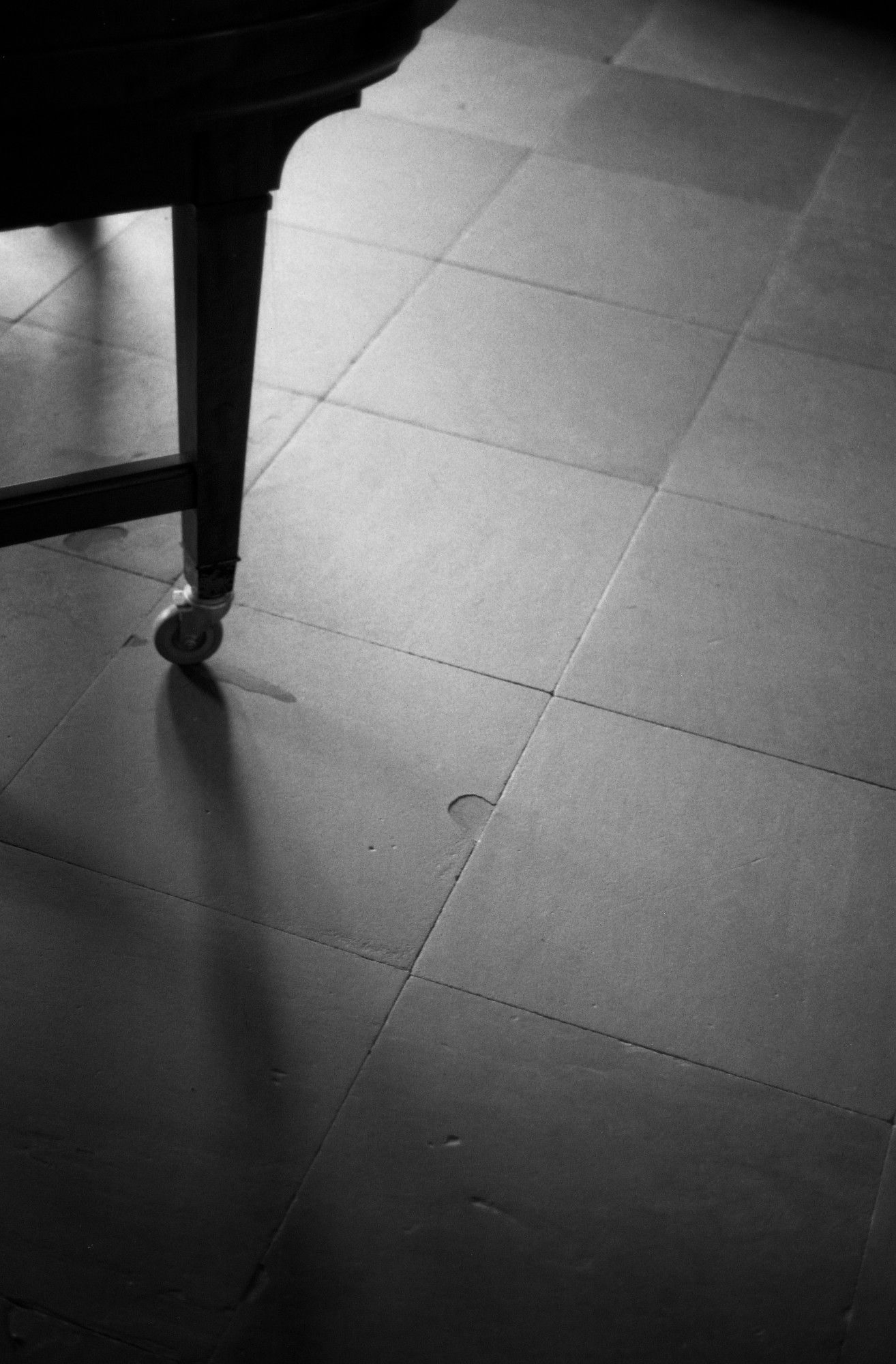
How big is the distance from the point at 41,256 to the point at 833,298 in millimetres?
1362

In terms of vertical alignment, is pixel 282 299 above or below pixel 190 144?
below

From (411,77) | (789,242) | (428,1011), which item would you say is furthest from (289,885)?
(411,77)

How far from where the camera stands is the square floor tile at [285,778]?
62.6 inches

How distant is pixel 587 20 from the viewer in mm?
3643

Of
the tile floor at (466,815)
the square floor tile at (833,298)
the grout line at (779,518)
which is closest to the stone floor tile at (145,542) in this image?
the tile floor at (466,815)

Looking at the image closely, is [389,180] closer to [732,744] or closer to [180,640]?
[180,640]

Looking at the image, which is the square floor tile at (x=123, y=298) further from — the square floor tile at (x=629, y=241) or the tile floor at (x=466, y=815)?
the square floor tile at (x=629, y=241)

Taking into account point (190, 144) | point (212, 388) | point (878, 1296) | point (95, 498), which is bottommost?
point (878, 1296)

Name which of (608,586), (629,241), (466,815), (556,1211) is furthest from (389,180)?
(556,1211)

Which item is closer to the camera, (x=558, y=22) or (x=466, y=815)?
(x=466, y=815)

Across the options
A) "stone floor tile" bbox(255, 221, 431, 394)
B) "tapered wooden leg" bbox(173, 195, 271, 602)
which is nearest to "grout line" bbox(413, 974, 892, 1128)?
"tapered wooden leg" bbox(173, 195, 271, 602)

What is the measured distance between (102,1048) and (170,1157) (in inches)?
5.3

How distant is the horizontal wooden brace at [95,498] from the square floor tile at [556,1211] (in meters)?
0.58

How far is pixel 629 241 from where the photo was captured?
2.78 m
